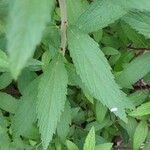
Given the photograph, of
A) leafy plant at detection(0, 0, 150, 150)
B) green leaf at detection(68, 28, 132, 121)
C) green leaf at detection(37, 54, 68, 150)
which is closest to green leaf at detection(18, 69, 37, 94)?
leafy plant at detection(0, 0, 150, 150)

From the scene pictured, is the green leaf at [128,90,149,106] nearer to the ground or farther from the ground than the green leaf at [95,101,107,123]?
farther from the ground

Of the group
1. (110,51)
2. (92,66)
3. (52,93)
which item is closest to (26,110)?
(52,93)

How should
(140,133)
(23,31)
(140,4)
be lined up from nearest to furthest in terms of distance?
(23,31) < (140,4) < (140,133)

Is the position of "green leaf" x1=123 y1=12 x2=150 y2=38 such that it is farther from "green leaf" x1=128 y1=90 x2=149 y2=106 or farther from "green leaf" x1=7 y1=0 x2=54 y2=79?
"green leaf" x1=7 y1=0 x2=54 y2=79

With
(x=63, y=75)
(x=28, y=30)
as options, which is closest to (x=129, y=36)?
(x=63, y=75)

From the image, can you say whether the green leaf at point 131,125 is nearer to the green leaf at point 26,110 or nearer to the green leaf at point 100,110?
the green leaf at point 100,110

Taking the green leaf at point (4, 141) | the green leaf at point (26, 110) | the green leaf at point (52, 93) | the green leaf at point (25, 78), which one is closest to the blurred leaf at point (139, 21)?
the green leaf at point (52, 93)

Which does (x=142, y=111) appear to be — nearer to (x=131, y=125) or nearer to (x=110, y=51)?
(x=131, y=125)
